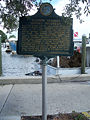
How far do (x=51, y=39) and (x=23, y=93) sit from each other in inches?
88.9

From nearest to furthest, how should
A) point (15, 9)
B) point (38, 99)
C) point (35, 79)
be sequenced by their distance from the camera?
1. point (15, 9)
2. point (38, 99)
3. point (35, 79)

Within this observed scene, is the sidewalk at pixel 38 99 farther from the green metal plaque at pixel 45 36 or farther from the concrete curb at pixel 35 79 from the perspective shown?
the green metal plaque at pixel 45 36

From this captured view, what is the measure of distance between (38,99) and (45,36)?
1.89 m

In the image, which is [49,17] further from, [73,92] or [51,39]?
[73,92]

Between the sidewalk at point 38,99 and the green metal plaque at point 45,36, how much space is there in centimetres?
137

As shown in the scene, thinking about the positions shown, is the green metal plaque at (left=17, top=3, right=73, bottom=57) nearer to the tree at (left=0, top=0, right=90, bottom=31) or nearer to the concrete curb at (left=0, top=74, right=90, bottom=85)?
the tree at (left=0, top=0, right=90, bottom=31)

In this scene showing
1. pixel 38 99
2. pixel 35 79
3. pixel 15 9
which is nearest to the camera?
pixel 15 9

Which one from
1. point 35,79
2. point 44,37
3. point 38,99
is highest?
point 44,37

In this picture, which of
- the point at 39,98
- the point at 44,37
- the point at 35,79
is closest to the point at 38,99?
the point at 39,98

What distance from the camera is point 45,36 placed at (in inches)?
120

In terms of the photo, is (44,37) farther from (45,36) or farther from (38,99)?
(38,99)

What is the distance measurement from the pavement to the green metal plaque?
1365 mm

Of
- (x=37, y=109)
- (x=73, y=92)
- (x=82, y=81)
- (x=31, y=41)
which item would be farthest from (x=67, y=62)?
(x=31, y=41)

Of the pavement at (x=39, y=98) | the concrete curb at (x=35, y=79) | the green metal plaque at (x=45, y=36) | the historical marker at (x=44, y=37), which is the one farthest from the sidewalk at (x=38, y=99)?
the green metal plaque at (x=45, y=36)
